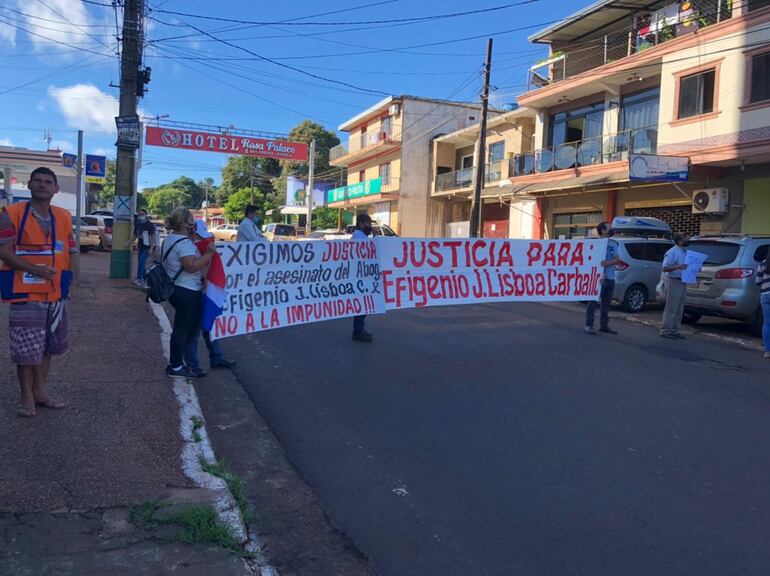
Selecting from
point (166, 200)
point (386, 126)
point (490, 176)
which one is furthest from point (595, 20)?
point (166, 200)

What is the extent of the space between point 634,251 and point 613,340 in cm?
498

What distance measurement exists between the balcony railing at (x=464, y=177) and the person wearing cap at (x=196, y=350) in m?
26.2

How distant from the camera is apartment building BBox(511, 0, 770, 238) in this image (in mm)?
18312

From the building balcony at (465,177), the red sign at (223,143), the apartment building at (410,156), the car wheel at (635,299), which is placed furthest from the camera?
the apartment building at (410,156)

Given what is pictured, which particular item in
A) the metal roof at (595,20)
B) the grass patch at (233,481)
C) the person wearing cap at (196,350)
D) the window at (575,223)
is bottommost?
the grass patch at (233,481)

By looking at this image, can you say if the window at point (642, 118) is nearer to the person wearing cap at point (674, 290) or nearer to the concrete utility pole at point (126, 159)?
the person wearing cap at point (674, 290)

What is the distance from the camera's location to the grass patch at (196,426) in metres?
4.95

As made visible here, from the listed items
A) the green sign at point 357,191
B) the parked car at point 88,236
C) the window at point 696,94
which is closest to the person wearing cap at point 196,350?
the window at point 696,94

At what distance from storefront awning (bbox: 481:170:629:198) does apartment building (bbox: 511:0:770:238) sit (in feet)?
0.28

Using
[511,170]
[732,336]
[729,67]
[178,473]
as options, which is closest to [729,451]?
[178,473]

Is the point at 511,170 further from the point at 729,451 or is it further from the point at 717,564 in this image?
the point at 717,564

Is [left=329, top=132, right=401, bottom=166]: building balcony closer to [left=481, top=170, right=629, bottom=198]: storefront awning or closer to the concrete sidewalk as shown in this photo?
[left=481, top=170, right=629, bottom=198]: storefront awning

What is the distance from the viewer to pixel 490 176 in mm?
33688

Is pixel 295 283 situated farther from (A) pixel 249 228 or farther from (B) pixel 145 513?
(B) pixel 145 513
